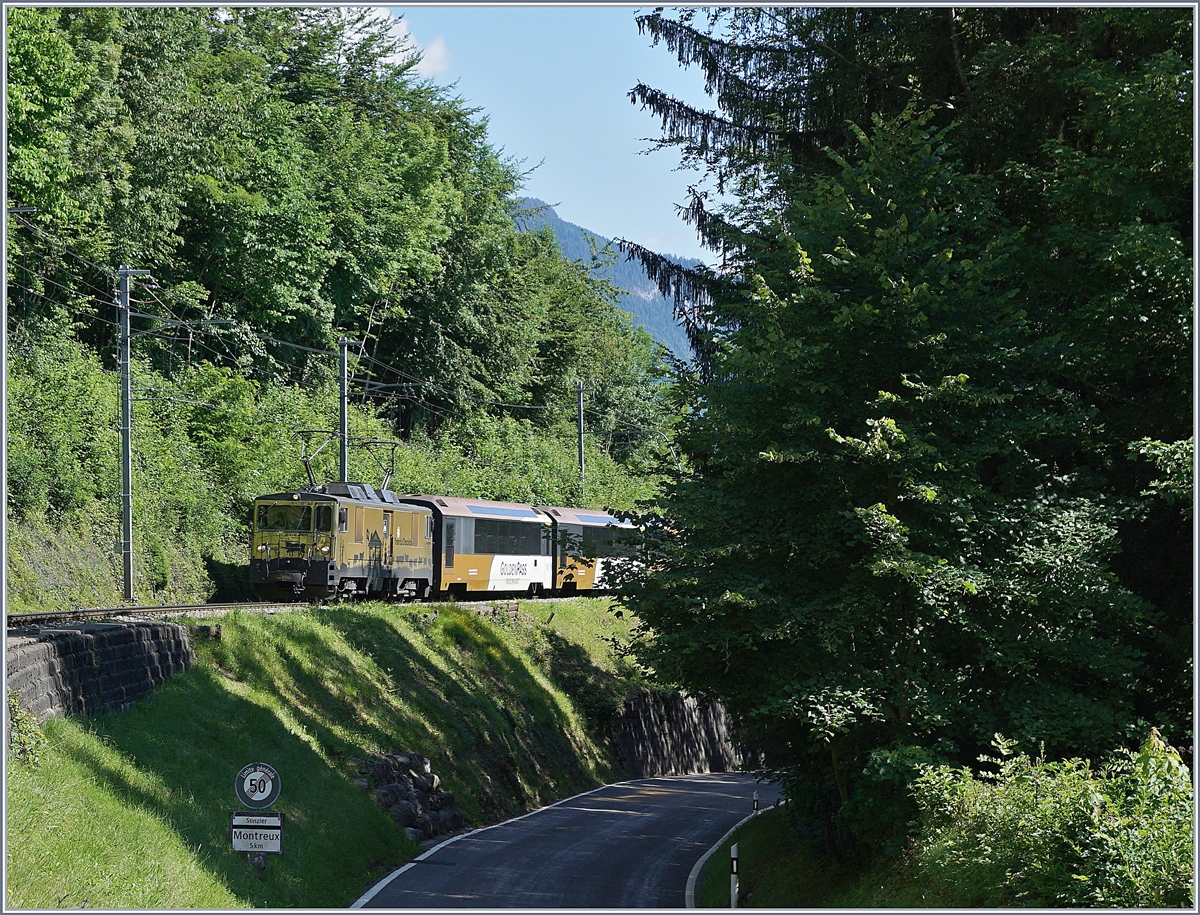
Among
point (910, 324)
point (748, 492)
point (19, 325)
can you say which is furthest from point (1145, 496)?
point (19, 325)

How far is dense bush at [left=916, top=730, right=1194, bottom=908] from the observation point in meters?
10.3

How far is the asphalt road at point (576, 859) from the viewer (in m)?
17.9

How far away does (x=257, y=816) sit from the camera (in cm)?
1404

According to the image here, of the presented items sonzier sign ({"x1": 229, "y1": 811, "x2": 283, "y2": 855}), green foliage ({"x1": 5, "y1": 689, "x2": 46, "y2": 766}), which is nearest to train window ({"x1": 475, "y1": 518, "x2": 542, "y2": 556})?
sonzier sign ({"x1": 229, "y1": 811, "x2": 283, "y2": 855})

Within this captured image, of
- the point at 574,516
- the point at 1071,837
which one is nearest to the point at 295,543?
the point at 574,516

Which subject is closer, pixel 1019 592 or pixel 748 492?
pixel 1019 592

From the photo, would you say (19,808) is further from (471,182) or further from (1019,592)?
(471,182)

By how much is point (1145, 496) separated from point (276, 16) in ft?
141

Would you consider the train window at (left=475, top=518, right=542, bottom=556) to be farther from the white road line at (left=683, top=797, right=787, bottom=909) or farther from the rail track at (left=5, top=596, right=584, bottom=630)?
the white road line at (left=683, top=797, right=787, bottom=909)

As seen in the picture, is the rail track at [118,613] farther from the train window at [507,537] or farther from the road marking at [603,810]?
the train window at [507,537]

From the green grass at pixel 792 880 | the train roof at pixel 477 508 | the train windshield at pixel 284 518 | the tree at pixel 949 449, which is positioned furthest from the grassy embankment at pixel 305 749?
the tree at pixel 949 449

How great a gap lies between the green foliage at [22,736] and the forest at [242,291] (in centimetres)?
985

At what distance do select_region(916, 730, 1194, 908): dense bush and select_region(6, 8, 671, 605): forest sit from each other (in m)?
8.04

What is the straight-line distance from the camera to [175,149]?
1406 inches
